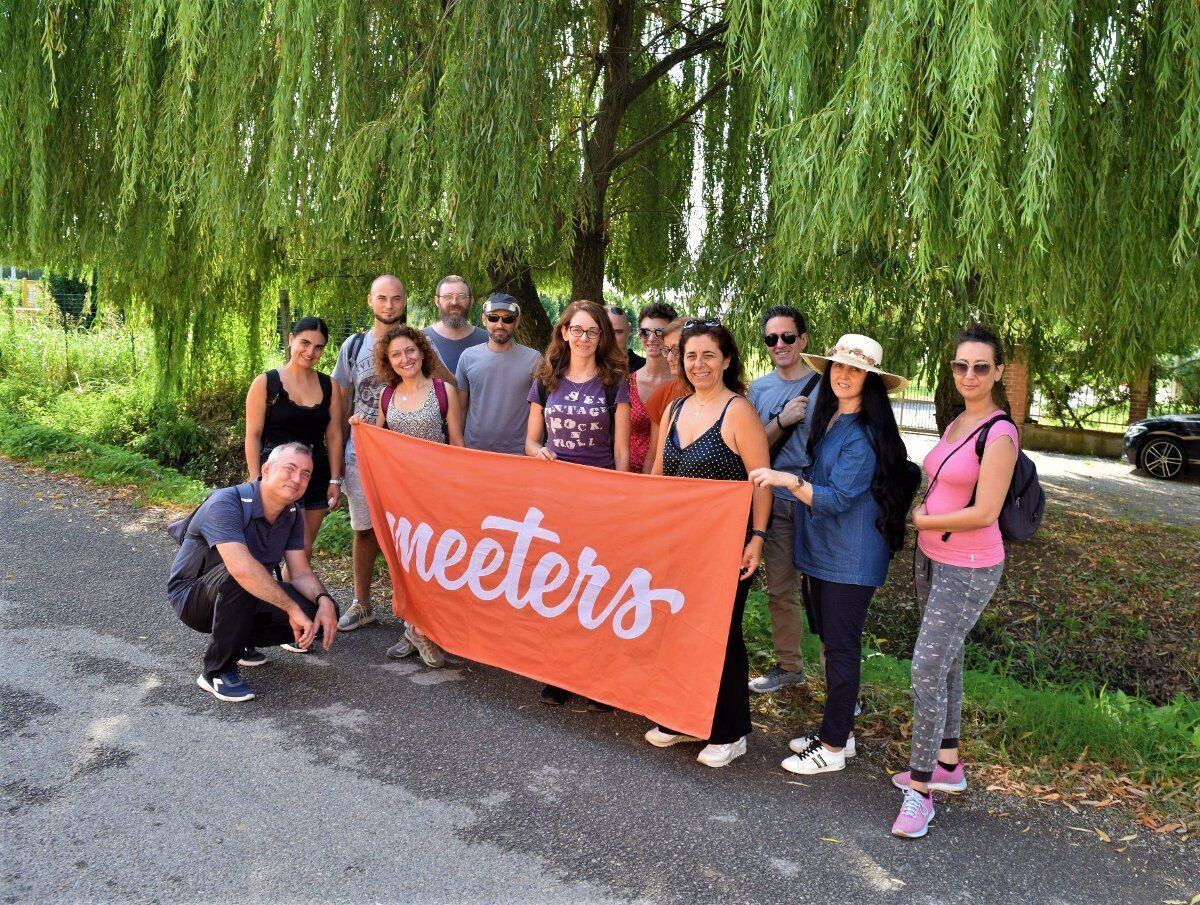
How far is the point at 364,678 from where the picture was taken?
4.37 m

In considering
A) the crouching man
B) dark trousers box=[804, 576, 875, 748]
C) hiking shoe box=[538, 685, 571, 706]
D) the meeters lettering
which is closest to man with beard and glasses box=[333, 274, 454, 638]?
the meeters lettering

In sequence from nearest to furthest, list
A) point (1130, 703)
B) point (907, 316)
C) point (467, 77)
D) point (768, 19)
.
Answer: point (768, 19), point (1130, 703), point (467, 77), point (907, 316)

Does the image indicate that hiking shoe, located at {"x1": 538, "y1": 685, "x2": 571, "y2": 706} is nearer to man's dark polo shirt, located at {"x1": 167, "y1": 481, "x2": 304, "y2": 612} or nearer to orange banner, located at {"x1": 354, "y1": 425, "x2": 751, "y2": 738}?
orange banner, located at {"x1": 354, "y1": 425, "x2": 751, "y2": 738}

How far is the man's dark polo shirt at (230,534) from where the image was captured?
4.05m

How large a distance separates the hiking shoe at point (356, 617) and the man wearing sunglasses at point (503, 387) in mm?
1199

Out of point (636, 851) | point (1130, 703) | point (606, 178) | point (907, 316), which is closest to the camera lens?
point (636, 851)

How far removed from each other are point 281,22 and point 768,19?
9.89ft

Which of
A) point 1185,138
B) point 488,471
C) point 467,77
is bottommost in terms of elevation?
point 488,471

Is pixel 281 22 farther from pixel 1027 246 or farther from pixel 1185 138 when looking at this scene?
pixel 1185 138

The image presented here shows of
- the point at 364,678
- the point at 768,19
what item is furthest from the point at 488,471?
the point at 768,19

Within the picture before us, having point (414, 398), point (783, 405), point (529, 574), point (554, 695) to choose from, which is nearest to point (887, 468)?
point (783, 405)

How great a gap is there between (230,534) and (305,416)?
103 centimetres

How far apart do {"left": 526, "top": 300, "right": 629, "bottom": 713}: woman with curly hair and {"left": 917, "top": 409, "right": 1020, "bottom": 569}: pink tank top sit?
1.44 m

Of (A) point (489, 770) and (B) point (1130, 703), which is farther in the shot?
(B) point (1130, 703)
